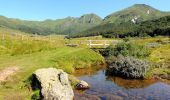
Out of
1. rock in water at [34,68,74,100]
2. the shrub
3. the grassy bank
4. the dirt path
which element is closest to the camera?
rock in water at [34,68,74,100]

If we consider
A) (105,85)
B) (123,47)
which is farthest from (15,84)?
(123,47)

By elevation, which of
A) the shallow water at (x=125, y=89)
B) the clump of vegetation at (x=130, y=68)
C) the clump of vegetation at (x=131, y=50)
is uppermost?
the clump of vegetation at (x=131, y=50)

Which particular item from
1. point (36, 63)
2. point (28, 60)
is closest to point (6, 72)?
point (36, 63)

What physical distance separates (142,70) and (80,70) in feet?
38.3

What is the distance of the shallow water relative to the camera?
31.3 metres

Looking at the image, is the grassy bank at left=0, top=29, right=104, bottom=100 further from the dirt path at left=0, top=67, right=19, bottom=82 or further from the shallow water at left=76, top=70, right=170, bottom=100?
the shallow water at left=76, top=70, right=170, bottom=100

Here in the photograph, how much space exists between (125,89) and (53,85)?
10903 mm

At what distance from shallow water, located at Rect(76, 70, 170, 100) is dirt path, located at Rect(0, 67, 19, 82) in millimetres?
8254

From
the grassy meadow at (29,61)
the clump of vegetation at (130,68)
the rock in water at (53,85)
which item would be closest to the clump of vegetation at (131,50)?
the grassy meadow at (29,61)

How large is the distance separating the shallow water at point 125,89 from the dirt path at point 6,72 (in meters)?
A: 8.25

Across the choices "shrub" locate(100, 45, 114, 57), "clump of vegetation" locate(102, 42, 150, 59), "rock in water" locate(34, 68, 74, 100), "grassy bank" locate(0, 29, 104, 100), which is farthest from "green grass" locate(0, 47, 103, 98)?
"shrub" locate(100, 45, 114, 57)

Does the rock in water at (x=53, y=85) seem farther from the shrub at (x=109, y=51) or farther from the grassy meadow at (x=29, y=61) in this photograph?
the shrub at (x=109, y=51)

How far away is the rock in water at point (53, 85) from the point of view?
26641 mm

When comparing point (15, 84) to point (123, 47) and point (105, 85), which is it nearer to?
point (105, 85)
